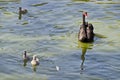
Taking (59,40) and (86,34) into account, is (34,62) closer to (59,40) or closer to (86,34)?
(59,40)

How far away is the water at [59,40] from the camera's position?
15.1 metres

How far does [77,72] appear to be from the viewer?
49.3ft

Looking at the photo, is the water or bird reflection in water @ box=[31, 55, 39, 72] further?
bird reflection in water @ box=[31, 55, 39, 72]

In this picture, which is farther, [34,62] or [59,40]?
[59,40]

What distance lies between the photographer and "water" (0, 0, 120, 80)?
15.1 m

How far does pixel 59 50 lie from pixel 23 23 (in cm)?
553

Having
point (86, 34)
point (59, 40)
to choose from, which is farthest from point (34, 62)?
point (86, 34)

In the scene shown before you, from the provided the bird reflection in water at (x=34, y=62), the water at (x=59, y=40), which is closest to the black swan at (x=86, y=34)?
the water at (x=59, y=40)

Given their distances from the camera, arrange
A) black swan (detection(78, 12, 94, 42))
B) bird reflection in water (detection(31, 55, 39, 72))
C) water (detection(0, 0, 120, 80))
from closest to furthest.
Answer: water (detection(0, 0, 120, 80))
bird reflection in water (detection(31, 55, 39, 72))
black swan (detection(78, 12, 94, 42))

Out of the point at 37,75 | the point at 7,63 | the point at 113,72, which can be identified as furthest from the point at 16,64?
the point at 113,72

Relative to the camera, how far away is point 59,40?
19359mm

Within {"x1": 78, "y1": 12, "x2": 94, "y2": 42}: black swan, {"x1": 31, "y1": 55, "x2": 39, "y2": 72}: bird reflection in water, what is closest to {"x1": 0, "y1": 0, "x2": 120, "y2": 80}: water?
{"x1": 31, "y1": 55, "x2": 39, "y2": 72}: bird reflection in water

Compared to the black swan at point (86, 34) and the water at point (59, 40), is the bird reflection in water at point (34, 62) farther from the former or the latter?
the black swan at point (86, 34)

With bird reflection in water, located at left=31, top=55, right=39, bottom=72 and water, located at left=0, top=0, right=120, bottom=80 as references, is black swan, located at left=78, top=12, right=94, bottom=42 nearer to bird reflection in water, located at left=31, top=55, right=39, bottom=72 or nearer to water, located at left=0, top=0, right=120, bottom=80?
water, located at left=0, top=0, right=120, bottom=80
